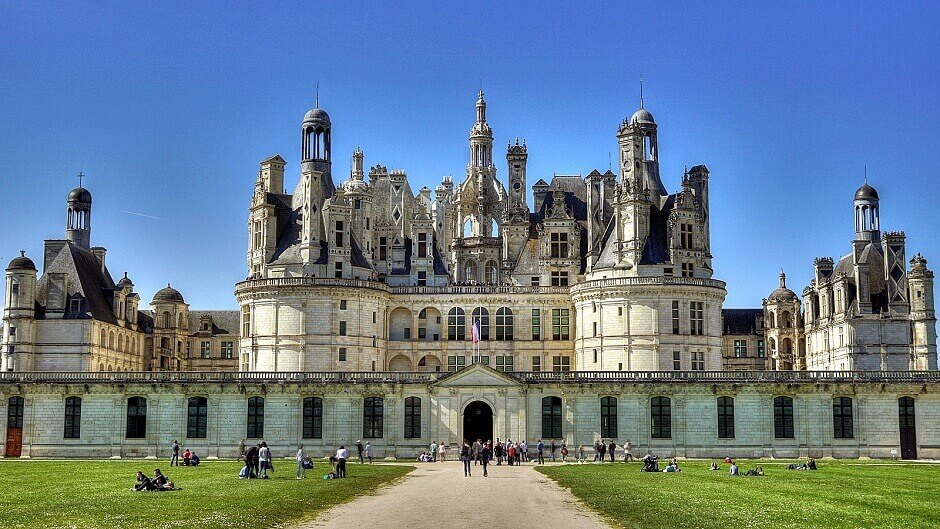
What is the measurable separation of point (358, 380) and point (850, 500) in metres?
41.0

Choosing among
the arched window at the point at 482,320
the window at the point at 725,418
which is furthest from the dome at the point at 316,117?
the window at the point at 725,418

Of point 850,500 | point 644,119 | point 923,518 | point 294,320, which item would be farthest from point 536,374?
point 923,518

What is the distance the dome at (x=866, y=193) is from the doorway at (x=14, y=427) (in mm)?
66644

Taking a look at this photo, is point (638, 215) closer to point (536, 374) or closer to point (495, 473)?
point (536, 374)

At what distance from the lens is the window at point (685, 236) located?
83438 mm

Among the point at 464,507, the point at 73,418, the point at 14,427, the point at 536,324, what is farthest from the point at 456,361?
the point at 464,507

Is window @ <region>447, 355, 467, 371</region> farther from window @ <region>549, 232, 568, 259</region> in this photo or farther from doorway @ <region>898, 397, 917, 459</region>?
doorway @ <region>898, 397, 917, 459</region>

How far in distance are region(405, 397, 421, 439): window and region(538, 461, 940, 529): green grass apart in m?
18.0

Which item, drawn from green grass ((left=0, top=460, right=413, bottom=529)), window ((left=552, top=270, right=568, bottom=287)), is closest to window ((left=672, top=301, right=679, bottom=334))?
window ((left=552, top=270, right=568, bottom=287))

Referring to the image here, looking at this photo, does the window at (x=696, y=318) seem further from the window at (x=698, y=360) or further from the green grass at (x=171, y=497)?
the green grass at (x=171, y=497)

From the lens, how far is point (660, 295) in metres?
81.4

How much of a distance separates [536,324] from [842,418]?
24180 millimetres

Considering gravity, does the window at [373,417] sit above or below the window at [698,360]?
below

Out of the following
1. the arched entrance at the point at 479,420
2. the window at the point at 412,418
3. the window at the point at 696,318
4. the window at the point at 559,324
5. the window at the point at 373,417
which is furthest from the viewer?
the window at the point at 559,324
